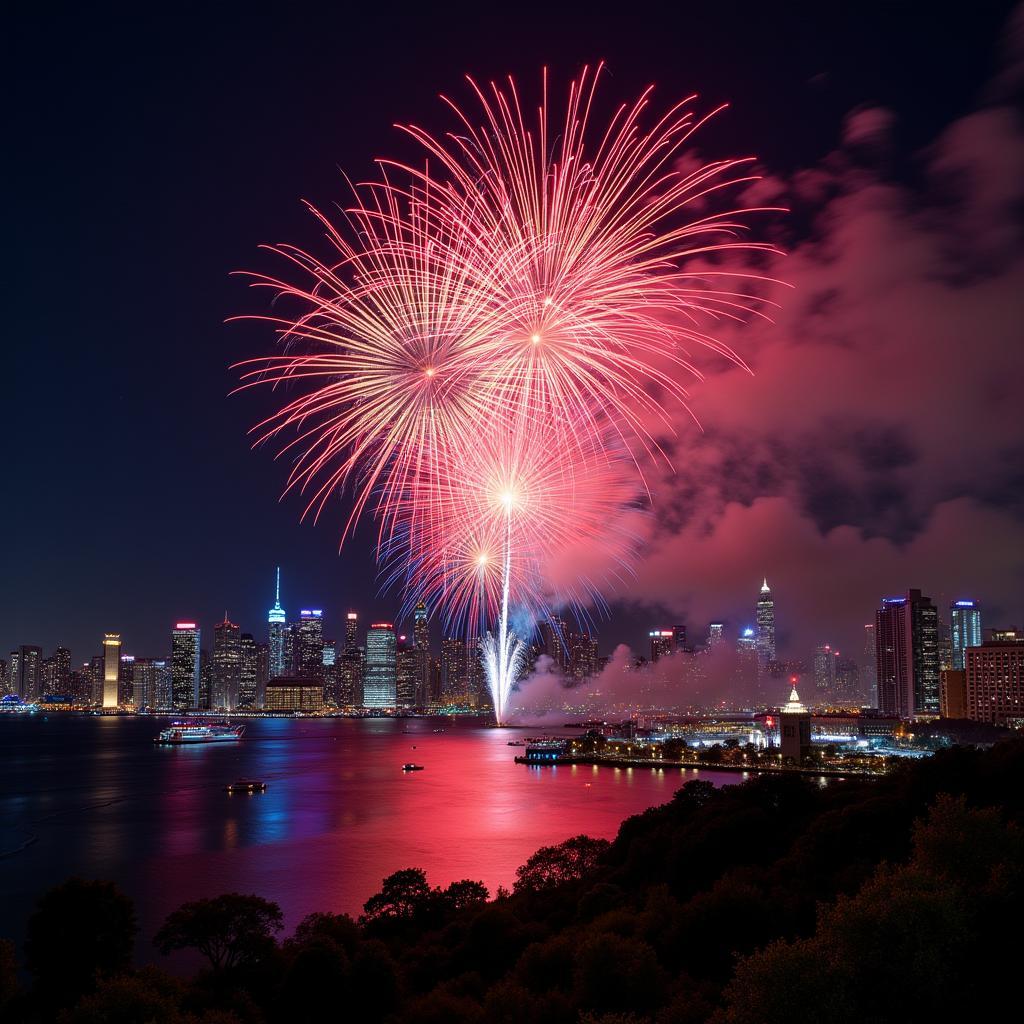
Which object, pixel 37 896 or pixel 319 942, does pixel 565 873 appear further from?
pixel 37 896

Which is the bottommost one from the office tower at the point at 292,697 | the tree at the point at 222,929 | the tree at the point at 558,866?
the office tower at the point at 292,697

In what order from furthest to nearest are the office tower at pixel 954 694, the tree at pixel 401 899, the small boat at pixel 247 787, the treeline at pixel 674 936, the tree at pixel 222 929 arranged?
the office tower at pixel 954 694 → the small boat at pixel 247 787 → the tree at pixel 401 899 → the tree at pixel 222 929 → the treeline at pixel 674 936

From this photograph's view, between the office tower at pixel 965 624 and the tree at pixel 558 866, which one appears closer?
the tree at pixel 558 866

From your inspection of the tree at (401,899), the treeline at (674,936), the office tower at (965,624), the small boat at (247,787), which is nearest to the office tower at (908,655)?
the office tower at (965,624)

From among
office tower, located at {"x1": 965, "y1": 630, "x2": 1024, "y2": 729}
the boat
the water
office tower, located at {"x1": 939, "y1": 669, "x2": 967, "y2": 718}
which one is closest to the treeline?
the water

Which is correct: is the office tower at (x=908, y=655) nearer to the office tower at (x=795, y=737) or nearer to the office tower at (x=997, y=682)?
the office tower at (x=997, y=682)

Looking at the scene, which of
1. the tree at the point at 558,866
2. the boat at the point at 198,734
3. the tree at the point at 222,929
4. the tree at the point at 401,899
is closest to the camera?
the tree at the point at 222,929

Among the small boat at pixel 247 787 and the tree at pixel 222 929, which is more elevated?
the tree at pixel 222 929
